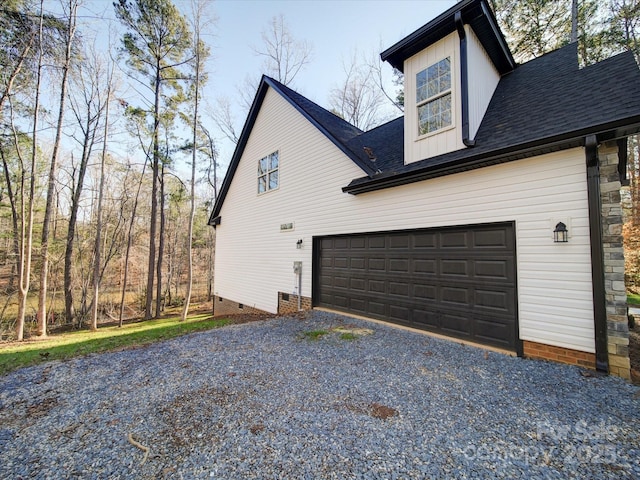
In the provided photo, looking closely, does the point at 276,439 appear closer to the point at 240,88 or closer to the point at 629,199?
the point at 629,199

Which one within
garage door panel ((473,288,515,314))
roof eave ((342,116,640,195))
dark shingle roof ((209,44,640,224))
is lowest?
garage door panel ((473,288,515,314))

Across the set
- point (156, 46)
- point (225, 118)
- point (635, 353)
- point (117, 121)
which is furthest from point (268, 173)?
point (156, 46)

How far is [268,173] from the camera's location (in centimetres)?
945

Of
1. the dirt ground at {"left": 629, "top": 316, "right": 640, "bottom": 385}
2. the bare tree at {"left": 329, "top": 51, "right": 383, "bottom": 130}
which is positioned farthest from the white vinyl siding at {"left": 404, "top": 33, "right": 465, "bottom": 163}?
the bare tree at {"left": 329, "top": 51, "right": 383, "bottom": 130}

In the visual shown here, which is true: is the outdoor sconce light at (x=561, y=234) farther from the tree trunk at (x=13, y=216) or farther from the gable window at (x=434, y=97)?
the tree trunk at (x=13, y=216)

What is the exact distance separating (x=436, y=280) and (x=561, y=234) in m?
1.95

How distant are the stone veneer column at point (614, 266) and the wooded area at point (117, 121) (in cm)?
859

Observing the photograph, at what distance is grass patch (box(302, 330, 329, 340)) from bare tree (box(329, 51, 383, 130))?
14.5 metres

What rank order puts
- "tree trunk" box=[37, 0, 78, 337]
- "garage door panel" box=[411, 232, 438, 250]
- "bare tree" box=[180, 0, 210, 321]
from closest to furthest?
"garage door panel" box=[411, 232, 438, 250]
"tree trunk" box=[37, 0, 78, 337]
"bare tree" box=[180, 0, 210, 321]

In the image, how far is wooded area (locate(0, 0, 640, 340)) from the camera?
8.93m

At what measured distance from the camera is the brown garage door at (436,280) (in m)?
4.27

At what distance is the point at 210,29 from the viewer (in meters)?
12.1

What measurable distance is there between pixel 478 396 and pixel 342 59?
17.1 meters

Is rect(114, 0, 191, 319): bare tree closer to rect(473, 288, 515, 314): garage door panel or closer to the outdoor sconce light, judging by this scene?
rect(473, 288, 515, 314): garage door panel
